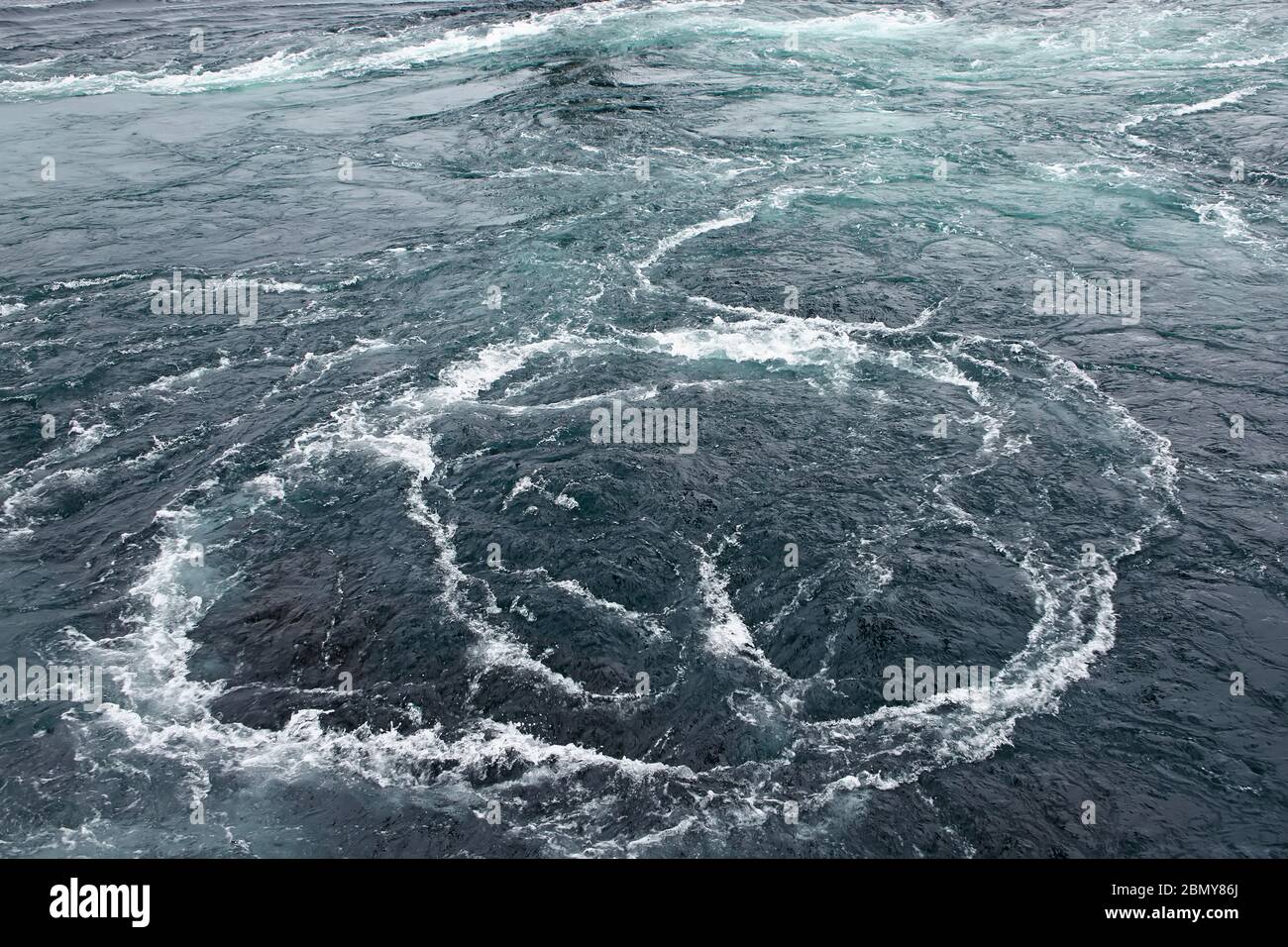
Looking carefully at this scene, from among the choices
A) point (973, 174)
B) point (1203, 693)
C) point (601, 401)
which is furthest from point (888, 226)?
point (1203, 693)

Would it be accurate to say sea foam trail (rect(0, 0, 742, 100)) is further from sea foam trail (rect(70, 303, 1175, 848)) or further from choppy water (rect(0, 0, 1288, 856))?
sea foam trail (rect(70, 303, 1175, 848))

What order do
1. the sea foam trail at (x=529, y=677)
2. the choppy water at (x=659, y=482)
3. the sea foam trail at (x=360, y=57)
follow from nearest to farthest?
the choppy water at (x=659, y=482), the sea foam trail at (x=529, y=677), the sea foam trail at (x=360, y=57)

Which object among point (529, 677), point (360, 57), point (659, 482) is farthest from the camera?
point (360, 57)

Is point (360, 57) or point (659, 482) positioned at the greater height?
point (360, 57)

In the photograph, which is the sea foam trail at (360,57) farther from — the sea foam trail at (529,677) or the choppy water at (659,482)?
the sea foam trail at (529,677)

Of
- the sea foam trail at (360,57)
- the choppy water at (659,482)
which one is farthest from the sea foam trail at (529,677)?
the sea foam trail at (360,57)

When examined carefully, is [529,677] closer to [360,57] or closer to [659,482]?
[659,482]

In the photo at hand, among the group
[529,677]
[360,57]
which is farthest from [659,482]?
[360,57]

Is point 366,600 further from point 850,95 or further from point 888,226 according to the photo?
point 850,95

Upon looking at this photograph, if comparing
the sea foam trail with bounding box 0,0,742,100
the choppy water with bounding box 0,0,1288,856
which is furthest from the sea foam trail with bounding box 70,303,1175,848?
the sea foam trail with bounding box 0,0,742,100
